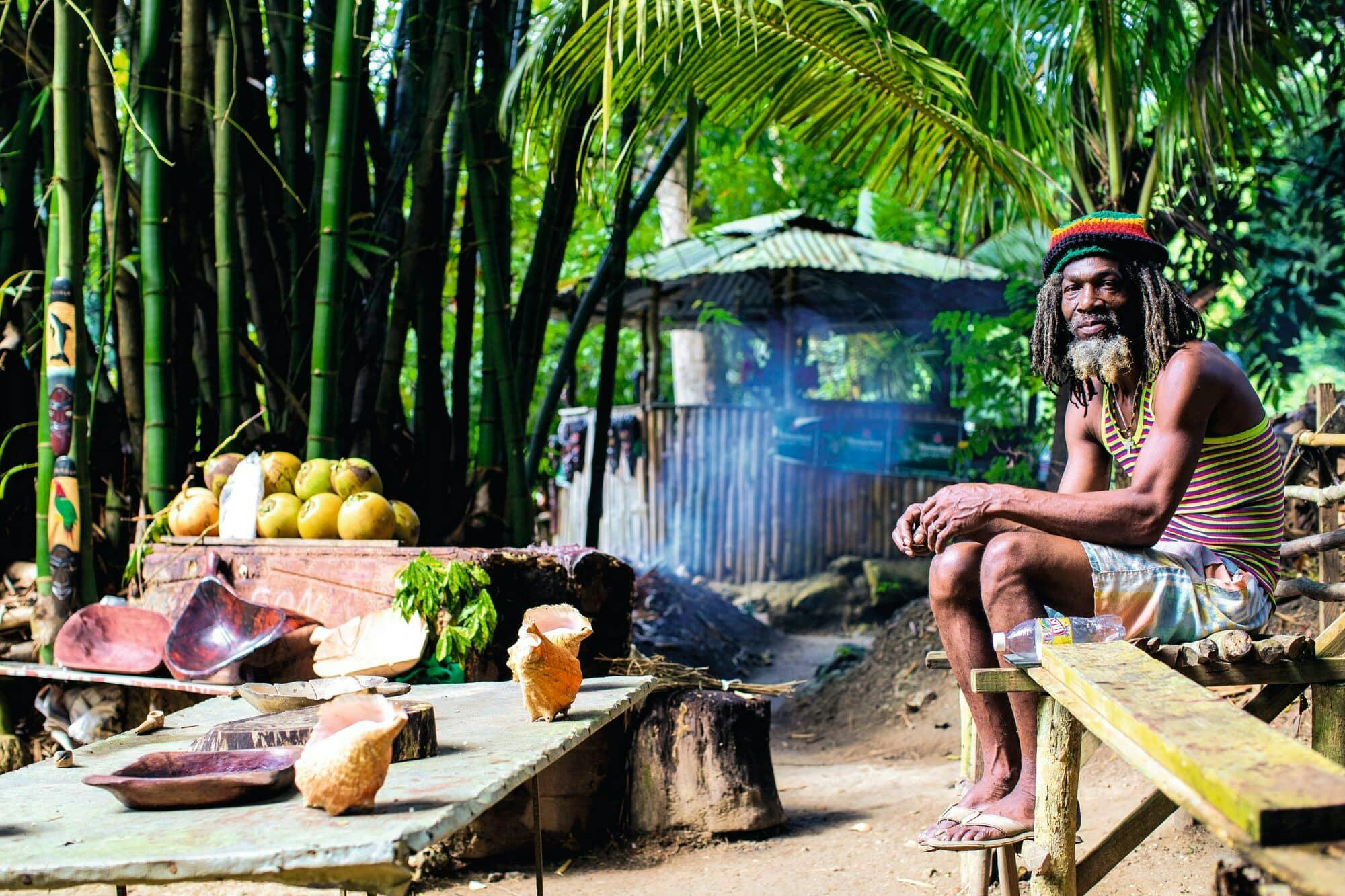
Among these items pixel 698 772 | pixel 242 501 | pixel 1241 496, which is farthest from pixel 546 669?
pixel 242 501

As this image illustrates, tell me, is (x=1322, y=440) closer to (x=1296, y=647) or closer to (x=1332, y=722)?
(x=1332, y=722)

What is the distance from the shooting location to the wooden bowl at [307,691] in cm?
257

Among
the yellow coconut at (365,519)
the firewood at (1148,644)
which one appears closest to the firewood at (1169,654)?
the firewood at (1148,644)

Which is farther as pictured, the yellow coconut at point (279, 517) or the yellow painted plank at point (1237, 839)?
the yellow coconut at point (279, 517)

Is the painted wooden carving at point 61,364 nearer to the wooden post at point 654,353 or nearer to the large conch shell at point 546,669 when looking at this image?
the large conch shell at point 546,669

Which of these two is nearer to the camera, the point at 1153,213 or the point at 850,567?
the point at 1153,213

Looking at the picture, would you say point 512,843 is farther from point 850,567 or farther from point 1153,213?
point 850,567

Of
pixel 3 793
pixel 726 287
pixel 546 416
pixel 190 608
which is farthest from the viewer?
pixel 726 287

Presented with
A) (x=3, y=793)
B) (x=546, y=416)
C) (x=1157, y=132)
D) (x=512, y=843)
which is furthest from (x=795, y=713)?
(x=3, y=793)

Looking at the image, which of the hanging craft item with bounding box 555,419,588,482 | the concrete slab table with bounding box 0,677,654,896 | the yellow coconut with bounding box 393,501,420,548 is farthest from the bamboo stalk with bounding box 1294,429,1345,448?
the hanging craft item with bounding box 555,419,588,482

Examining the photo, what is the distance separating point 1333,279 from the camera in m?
6.65

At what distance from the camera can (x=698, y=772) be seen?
14.0 feet

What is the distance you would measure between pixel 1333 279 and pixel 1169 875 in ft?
14.7

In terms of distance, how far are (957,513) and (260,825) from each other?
5.66 feet
